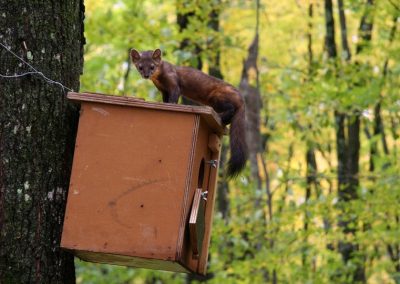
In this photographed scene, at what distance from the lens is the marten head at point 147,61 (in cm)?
469

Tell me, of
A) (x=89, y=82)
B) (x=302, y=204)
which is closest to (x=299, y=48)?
(x=89, y=82)

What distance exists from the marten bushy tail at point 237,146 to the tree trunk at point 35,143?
114cm

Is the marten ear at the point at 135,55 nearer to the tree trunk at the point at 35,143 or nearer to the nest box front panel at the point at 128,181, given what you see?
the tree trunk at the point at 35,143

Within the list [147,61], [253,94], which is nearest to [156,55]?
[147,61]

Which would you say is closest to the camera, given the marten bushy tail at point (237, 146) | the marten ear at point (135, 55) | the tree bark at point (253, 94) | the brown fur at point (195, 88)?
the marten bushy tail at point (237, 146)

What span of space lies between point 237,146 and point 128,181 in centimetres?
111

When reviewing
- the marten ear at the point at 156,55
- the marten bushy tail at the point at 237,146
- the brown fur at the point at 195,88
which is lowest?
the marten bushy tail at the point at 237,146

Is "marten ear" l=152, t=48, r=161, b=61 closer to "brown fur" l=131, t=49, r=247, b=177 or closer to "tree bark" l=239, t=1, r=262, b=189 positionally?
"brown fur" l=131, t=49, r=247, b=177

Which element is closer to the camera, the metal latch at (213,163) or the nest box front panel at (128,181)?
the nest box front panel at (128,181)

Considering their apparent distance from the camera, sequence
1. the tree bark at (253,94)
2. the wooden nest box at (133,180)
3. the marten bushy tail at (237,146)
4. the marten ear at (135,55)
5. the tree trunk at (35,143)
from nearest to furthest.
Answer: the tree trunk at (35,143) → the wooden nest box at (133,180) → the marten bushy tail at (237,146) → the marten ear at (135,55) → the tree bark at (253,94)

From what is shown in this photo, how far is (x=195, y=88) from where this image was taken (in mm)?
4910

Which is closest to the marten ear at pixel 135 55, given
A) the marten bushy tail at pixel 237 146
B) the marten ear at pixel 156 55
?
the marten ear at pixel 156 55

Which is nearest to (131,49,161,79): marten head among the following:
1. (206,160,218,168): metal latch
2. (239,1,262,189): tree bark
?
(206,160,218,168): metal latch

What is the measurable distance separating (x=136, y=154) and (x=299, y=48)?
12.5 metres
